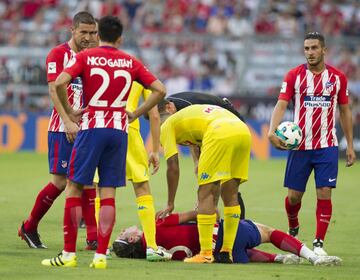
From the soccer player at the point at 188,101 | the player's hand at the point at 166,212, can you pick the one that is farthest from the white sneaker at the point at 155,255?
the soccer player at the point at 188,101

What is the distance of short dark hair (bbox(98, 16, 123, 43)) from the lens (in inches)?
336

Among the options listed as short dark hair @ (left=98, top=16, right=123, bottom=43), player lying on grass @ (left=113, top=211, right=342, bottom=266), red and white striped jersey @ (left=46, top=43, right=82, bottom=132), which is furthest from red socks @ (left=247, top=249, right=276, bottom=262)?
short dark hair @ (left=98, top=16, right=123, bottom=43)

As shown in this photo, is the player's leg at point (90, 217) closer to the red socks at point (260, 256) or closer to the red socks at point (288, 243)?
the red socks at point (260, 256)

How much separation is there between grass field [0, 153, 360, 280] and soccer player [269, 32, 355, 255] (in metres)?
0.77

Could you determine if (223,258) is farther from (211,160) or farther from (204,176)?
(211,160)

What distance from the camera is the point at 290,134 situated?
406 inches

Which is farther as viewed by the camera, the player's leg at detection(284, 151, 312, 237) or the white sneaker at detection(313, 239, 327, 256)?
the player's leg at detection(284, 151, 312, 237)

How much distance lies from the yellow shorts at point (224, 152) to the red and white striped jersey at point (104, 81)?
42.1 inches

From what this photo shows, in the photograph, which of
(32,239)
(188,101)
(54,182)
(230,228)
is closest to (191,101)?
(188,101)

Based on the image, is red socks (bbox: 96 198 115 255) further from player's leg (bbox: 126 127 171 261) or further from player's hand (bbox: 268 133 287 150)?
player's hand (bbox: 268 133 287 150)

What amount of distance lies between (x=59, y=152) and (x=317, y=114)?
2.64m

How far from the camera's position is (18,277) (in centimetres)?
810

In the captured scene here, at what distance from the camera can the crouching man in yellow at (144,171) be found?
9422mm

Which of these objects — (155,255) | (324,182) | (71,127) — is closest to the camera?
(71,127)
